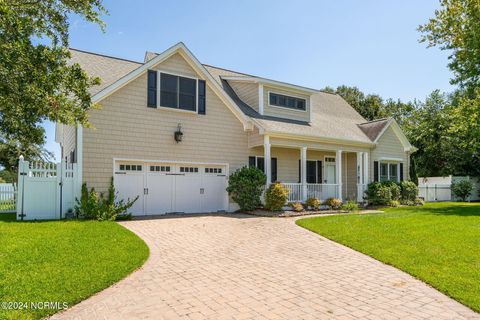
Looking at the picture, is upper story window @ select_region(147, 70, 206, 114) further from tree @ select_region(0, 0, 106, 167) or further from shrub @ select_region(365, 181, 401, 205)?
shrub @ select_region(365, 181, 401, 205)

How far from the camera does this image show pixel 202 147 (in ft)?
51.2

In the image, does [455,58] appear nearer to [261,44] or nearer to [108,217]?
[261,44]

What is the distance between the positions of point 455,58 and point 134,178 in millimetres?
20881

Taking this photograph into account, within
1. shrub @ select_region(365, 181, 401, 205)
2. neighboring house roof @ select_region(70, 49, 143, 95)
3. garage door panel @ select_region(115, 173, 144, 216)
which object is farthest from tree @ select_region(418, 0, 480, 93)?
garage door panel @ select_region(115, 173, 144, 216)

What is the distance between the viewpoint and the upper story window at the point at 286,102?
18.8 m

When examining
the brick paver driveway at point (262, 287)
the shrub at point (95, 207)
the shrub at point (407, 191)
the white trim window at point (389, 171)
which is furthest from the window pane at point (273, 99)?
the brick paver driveway at point (262, 287)

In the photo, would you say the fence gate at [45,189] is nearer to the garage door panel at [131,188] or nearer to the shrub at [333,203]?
the garage door panel at [131,188]

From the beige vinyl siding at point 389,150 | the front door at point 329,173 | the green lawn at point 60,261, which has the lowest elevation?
the green lawn at point 60,261

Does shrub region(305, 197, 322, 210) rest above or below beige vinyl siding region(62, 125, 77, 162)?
below

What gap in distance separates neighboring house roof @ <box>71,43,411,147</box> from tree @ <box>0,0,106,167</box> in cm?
432

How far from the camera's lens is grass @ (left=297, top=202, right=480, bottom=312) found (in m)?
5.97

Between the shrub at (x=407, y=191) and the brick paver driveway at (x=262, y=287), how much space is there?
44.7 ft

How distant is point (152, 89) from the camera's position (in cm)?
1452

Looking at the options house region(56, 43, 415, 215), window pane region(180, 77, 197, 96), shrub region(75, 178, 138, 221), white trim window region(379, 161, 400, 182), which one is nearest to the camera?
shrub region(75, 178, 138, 221)
